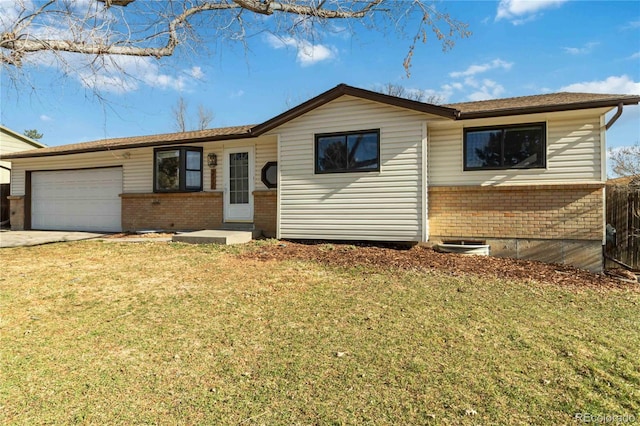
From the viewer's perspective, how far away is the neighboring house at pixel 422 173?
301 inches

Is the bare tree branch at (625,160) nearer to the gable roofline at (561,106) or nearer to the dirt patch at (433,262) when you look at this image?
the gable roofline at (561,106)

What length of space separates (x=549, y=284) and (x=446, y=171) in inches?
142

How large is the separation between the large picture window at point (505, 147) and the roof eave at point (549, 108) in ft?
1.79

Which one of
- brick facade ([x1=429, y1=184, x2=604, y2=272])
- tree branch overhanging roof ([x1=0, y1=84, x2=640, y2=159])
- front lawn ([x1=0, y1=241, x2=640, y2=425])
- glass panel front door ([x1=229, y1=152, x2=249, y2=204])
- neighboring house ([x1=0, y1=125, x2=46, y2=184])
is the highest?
neighboring house ([x1=0, y1=125, x2=46, y2=184])

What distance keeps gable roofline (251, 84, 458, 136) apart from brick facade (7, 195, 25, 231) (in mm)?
11495

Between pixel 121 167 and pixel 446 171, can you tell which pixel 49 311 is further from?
pixel 121 167

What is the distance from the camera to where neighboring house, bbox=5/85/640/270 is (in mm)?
7656

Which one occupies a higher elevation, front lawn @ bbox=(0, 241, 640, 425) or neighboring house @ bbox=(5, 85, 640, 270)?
neighboring house @ bbox=(5, 85, 640, 270)

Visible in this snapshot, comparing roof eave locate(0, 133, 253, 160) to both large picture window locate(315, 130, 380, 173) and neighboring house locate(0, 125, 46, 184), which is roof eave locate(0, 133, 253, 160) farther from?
neighboring house locate(0, 125, 46, 184)

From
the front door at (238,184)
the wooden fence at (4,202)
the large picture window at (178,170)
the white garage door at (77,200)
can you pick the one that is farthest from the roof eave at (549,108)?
the wooden fence at (4,202)

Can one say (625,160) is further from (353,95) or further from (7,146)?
(7,146)

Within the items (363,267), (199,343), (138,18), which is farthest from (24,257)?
(363,267)

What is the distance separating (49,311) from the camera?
4.32 meters

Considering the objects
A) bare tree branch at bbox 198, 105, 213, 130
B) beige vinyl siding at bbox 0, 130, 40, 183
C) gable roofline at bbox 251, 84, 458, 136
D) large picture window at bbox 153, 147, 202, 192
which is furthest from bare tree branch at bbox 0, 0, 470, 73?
bare tree branch at bbox 198, 105, 213, 130
